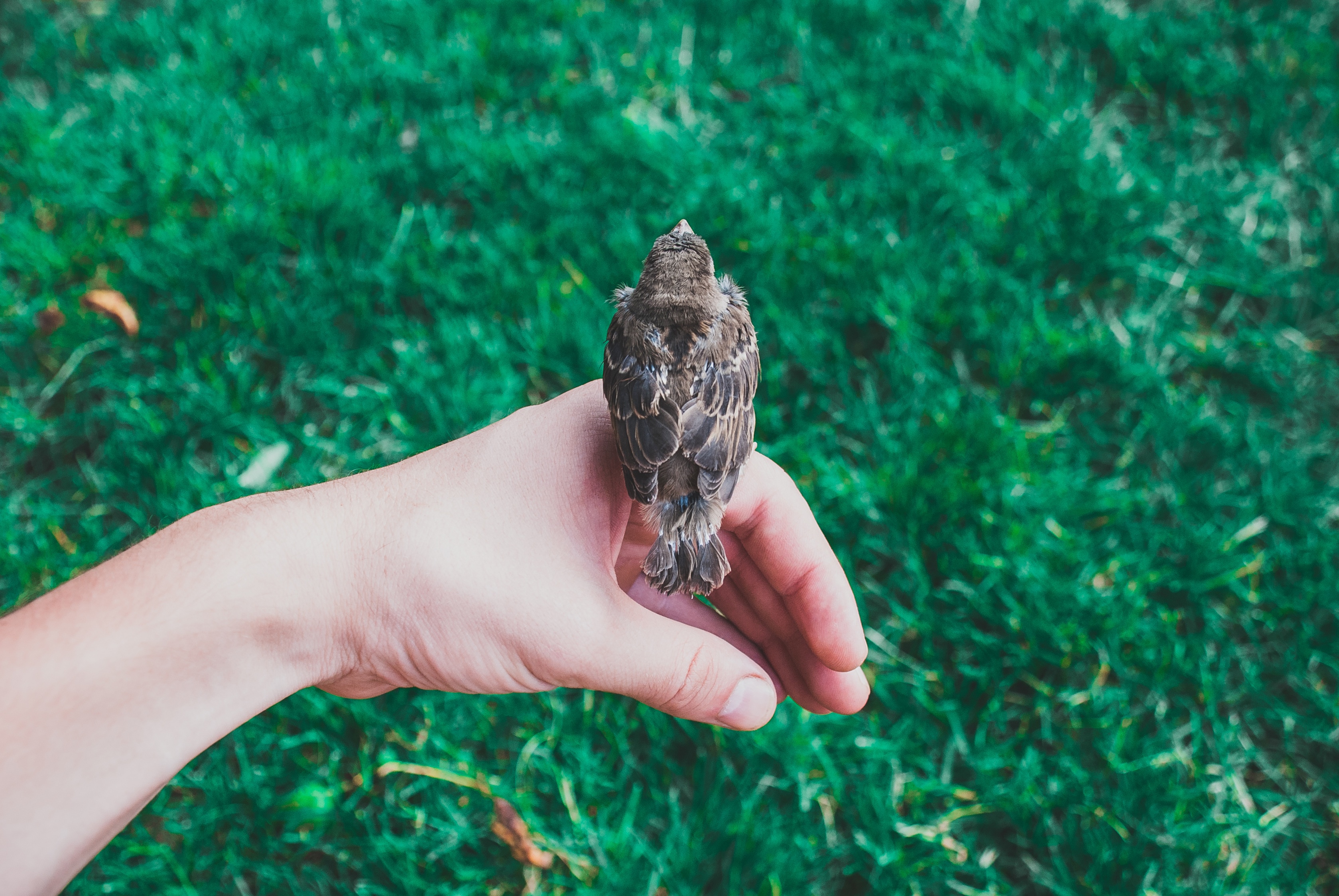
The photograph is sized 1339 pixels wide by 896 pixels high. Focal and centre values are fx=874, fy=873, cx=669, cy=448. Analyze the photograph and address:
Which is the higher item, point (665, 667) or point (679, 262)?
point (679, 262)

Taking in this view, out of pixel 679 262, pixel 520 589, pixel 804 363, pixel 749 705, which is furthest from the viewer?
pixel 804 363

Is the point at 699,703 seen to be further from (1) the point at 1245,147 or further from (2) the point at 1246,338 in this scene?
(1) the point at 1245,147

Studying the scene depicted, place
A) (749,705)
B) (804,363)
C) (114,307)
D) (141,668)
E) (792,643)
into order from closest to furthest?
(141,668)
(749,705)
(792,643)
(804,363)
(114,307)

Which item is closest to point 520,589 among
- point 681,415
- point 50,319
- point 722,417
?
point 681,415

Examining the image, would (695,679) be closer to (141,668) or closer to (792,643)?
(792,643)

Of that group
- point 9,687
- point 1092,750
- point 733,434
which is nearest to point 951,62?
point 733,434

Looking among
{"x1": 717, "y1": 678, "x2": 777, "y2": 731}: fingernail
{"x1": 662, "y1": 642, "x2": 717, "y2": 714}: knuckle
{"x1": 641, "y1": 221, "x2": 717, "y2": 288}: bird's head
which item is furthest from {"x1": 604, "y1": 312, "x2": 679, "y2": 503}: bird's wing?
{"x1": 717, "y1": 678, "x2": 777, "y2": 731}: fingernail
